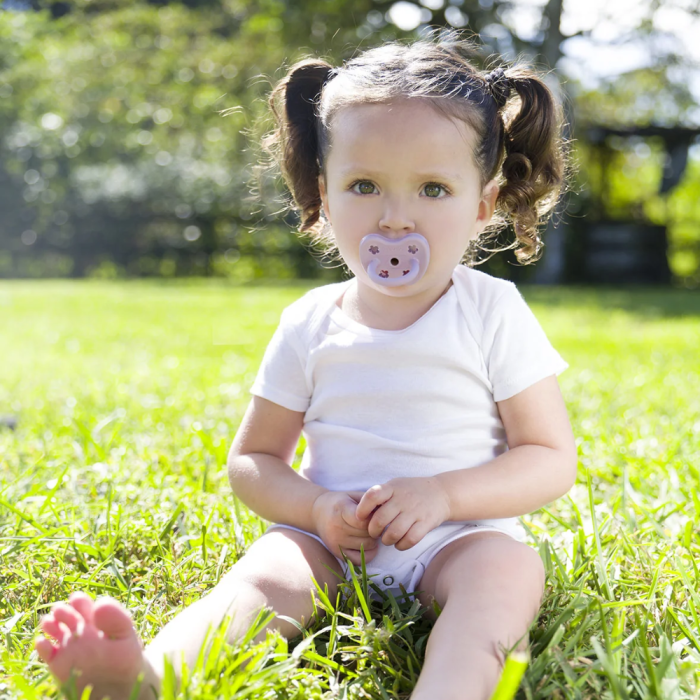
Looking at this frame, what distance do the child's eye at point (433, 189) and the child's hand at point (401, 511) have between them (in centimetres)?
51

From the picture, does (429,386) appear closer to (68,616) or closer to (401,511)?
(401,511)

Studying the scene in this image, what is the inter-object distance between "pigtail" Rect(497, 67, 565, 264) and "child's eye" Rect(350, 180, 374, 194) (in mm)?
361

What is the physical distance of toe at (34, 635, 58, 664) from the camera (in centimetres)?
100

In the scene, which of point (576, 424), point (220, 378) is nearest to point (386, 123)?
point (576, 424)

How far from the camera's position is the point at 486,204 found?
1.62m

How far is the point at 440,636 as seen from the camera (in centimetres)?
112

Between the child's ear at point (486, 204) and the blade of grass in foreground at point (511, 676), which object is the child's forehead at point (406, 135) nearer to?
the child's ear at point (486, 204)

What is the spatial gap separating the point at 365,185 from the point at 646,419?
5.70 feet

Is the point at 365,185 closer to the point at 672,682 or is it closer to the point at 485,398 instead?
the point at 485,398

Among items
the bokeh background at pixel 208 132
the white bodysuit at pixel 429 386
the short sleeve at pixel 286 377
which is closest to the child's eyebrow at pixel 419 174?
the white bodysuit at pixel 429 386

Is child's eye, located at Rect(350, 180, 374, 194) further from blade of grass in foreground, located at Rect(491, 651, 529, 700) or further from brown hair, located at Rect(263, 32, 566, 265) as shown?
blade of grass in foreground, located at Rect(491, 651, 529, 700)

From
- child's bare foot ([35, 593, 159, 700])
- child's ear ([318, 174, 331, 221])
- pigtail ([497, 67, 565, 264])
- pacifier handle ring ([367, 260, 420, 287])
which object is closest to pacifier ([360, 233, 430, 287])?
pacifier handle ring ([367, 260, 420, 287])

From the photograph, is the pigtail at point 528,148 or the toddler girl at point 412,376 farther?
the pigtail at point 528,148

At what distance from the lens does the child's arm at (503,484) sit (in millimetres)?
1270
